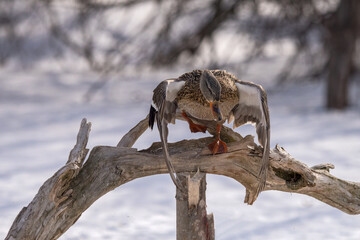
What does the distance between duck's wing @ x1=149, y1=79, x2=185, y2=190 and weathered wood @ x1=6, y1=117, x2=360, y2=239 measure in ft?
0.58

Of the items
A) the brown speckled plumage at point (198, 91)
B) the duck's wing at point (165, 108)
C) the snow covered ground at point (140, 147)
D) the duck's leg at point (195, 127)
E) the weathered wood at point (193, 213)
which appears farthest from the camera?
the snow covered ground at point (140, 147)

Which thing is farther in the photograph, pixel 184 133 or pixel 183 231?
pixel 184 133

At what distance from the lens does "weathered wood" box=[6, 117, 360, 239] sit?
9.26 feet

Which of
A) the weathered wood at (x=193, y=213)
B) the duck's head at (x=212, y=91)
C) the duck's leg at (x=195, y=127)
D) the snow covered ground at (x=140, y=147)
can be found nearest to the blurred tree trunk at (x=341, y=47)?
the snow covered ground at (x=140, y=147)

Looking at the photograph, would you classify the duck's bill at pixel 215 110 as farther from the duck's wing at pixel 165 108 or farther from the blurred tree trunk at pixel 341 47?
the blurred tree trunk at pixel 341 47

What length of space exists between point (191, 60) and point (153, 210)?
365 centimetres

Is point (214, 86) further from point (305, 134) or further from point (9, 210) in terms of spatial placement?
point (305, 134)

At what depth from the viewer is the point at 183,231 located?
2.95m

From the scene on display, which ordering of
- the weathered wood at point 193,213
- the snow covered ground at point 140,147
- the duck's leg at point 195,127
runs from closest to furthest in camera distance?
the weathered wood at point 193,213, the duck's leg at point 195,127, the snow covered ground at point 140,147

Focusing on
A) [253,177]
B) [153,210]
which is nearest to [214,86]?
[253,177]

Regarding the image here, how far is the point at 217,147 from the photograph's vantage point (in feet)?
9.80

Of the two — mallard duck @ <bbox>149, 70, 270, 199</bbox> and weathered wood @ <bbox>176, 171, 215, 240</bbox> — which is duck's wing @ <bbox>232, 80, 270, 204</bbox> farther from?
weathered wood @ <bbox>176, 171, 215, 240</bbox>

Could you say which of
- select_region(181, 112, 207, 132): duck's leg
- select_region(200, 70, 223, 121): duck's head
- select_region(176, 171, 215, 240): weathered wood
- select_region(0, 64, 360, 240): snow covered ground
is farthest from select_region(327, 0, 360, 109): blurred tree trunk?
select_region(176, 171, 215, 240): weathered wood

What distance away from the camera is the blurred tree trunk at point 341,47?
25.2 ft
